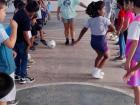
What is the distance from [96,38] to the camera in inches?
296

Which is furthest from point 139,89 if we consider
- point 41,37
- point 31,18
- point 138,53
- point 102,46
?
point 41,37

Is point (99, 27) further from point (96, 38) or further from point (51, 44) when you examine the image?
point (51, 44)

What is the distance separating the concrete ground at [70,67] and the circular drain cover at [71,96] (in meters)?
0.18

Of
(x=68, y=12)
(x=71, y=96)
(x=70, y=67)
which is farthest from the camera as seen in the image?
(x=68, y=12)

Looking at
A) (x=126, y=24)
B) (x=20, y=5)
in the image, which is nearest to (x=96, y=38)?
(x=126, y=24)

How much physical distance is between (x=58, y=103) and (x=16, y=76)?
1.52 metres

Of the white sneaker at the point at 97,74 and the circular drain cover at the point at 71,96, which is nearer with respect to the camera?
the circular drain cover at the point at 71,96

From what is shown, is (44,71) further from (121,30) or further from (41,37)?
(41,37)

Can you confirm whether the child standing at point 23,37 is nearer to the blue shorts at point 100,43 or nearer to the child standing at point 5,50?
the blue shorts at point 100,43

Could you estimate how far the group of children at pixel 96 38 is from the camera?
15.7 feet

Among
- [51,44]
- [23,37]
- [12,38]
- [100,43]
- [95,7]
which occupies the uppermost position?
[95,7]

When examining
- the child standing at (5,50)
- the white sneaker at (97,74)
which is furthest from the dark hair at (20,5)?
the child standing at (5,50)

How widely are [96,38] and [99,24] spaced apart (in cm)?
27

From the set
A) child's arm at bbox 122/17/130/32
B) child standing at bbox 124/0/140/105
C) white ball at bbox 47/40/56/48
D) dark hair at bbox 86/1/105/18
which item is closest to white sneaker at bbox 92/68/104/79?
dark hair at bbox 86/1/105/18
